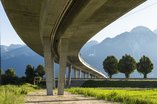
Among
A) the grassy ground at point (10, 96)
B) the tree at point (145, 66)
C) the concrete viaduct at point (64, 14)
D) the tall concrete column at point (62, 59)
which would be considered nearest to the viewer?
the grassy ground at point (10, 96)

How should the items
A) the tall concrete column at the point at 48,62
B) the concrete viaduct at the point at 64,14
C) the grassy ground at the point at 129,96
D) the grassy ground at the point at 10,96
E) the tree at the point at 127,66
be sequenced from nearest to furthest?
the grassy ground at the point at 10,96 → the grassy ground at the point at 129,96 → the concrete viaduct at the point at 64,14 → the tall concrete column at the point at 48,62 → the tree at the point at 127,66

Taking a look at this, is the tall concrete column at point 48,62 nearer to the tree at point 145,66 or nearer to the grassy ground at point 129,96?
the grassy ground at point 129,96

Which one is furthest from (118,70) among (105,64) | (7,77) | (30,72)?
(7,77)

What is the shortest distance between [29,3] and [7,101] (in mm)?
10255

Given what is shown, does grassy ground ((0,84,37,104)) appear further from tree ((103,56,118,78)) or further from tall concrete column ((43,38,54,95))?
tree ((103,56,118,78))

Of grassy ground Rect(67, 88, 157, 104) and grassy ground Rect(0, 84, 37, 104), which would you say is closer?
grassy ground Rect(0, 84, 37, 104)

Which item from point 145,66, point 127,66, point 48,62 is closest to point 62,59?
point 48,62

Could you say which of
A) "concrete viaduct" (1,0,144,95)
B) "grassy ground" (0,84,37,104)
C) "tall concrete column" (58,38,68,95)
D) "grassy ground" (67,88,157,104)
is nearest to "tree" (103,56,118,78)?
"tall concrete column" (58,38,68,95)

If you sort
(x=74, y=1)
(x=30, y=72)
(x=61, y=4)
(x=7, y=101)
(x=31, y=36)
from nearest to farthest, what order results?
(x=7, y=101)
(x=61, y=4)
(x=74, y=1)
(x=31, y=36)
(x=30, y=72)

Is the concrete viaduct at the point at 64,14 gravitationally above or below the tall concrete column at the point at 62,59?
above

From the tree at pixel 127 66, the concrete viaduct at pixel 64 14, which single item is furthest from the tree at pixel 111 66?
the concrete viaduct at pixel 64 14

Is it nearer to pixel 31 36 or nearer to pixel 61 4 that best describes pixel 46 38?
pixel 31 36

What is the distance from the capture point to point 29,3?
94.7ft

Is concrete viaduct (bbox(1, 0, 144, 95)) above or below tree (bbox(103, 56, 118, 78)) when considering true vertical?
below
